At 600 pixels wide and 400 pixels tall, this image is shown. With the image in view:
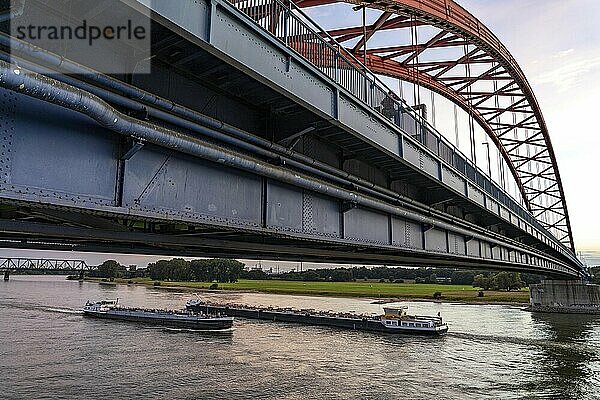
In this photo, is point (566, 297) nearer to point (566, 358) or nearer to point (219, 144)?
point (566, 358)

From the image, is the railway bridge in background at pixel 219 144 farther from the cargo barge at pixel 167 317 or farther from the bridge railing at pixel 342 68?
the cargo barge at pixel 167 317

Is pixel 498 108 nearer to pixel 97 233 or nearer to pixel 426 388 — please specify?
pixel 426 388

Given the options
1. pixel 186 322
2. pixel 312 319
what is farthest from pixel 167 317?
pixel 312 319

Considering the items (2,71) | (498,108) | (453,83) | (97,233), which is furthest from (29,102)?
(498,108)

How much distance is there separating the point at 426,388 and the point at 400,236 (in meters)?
14.9

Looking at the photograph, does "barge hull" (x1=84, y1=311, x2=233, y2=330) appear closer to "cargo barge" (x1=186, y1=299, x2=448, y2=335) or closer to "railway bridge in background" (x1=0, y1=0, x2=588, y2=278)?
"cargo barge" (x1=186, y1=299, x2=448, y2=335)

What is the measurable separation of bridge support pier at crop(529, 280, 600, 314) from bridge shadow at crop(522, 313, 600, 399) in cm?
944

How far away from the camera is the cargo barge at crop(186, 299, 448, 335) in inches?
2051

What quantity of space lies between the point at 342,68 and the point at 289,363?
26.6 meters

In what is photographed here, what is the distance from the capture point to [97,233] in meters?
11.0

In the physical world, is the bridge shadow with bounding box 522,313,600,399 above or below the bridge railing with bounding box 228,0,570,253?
below

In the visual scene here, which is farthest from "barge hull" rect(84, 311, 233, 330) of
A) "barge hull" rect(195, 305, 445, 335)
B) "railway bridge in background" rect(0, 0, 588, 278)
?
"railway bridge in background" rect(0, 0, 588, 278)

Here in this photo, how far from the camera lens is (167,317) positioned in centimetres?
5612

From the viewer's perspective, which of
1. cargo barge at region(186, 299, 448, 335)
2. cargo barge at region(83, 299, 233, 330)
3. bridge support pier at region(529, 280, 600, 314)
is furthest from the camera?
bridge support pier at region(529, 280, 600, 314)
